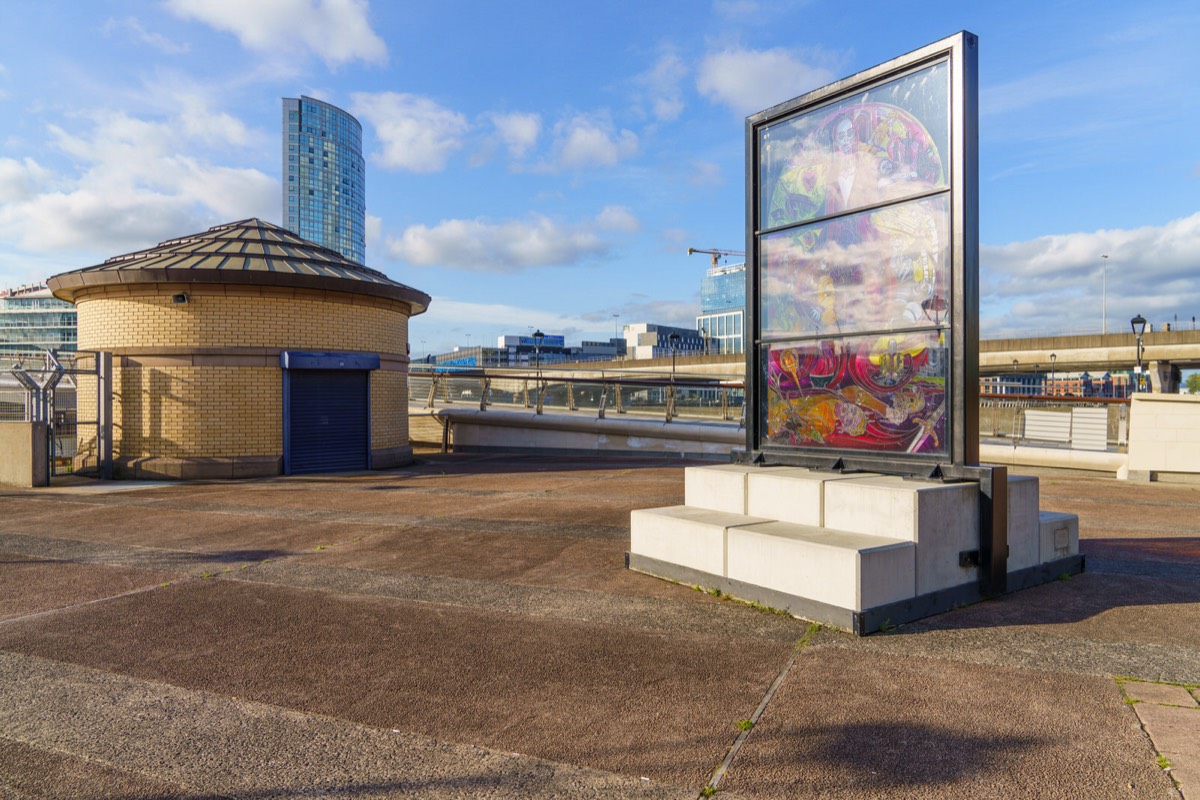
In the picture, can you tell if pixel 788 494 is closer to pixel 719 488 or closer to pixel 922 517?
pixel 719 488

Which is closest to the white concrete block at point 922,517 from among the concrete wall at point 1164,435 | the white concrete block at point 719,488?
the white concrete block at point 719,488

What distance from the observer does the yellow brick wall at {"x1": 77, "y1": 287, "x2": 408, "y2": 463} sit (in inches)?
654

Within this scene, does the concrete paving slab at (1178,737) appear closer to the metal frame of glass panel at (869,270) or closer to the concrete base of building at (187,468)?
the metal frame of glass panel at (869,270)

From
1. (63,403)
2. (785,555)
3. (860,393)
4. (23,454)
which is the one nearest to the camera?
(785,555)

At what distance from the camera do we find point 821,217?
25.7 feet

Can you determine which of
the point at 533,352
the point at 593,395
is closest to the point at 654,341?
the point at 533,352

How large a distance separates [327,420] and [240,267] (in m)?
3.98

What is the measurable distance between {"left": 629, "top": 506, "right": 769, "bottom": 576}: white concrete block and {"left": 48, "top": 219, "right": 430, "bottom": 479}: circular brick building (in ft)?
39.7

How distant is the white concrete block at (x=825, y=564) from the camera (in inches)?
227

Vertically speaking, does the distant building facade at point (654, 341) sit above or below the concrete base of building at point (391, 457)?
above

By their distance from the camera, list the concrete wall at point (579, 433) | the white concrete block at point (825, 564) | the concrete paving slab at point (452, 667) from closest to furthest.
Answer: the concrete paving slab at point (452, 667) < the white concrete block at point (825, 564) < the concrete wall at point (579, 433)

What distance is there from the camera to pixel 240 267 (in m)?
17.1

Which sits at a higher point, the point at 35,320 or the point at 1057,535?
the point at 35,320

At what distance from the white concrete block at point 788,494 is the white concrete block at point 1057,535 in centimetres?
215
